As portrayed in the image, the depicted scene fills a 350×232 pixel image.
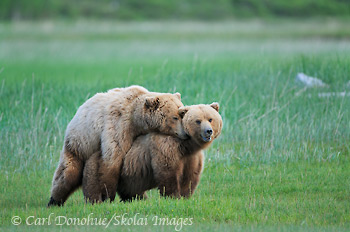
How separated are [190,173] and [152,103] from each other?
966 mm

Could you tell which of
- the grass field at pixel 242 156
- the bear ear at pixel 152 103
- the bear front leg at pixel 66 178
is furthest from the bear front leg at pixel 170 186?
the bear front leg at pixel 66 178

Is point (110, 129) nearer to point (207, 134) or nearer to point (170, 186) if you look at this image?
point (170, 186)

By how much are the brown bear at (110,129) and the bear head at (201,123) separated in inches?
6.6

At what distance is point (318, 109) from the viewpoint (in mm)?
10680

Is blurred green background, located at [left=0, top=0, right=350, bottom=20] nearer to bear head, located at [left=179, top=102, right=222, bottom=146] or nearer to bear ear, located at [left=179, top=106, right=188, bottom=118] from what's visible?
bear ear, located at [left=179, top=106, right=188, bottom=118]

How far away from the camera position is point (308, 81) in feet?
40.9

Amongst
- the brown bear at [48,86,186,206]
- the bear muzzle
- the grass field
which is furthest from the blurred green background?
the bear muzzle

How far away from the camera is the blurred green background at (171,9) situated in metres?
63.6

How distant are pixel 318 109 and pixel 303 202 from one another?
4227 mm

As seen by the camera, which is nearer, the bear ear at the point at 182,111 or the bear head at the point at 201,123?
the bear head at the point at 201,123

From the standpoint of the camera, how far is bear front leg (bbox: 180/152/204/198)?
6.76 metres

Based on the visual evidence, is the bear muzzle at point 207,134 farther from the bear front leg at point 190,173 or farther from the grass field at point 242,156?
the grass field at point 242,156

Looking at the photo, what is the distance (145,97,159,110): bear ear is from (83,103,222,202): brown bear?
1.10 ft

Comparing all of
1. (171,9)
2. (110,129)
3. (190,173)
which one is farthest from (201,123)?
(171,9)
